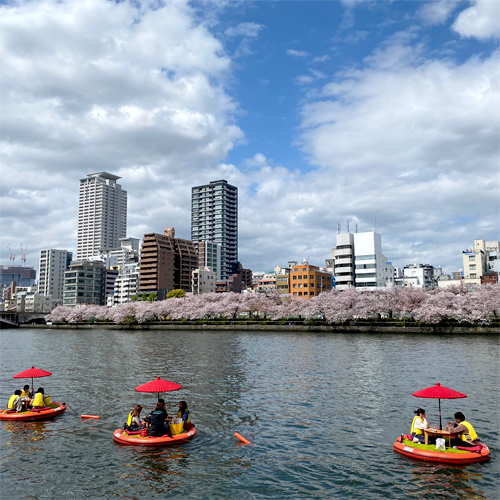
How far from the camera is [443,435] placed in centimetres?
1930

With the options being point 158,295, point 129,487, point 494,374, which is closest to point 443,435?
point 129,487

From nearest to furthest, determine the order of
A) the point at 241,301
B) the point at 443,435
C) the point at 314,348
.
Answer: the point at 443,435
the point at 314,348
the point at 241,301

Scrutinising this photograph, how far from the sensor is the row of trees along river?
87.5m

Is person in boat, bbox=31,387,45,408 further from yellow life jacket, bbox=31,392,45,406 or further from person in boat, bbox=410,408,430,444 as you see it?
person in boat, bbox=410,408,430,444

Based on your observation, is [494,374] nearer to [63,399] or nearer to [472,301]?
[63,399]

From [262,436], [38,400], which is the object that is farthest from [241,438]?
[38,400]

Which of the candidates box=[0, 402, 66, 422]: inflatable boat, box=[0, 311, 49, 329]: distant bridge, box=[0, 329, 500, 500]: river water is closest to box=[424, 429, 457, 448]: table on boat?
box=[0, 329, 500, 500]: river water

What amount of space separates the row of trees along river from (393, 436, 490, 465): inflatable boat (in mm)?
73821

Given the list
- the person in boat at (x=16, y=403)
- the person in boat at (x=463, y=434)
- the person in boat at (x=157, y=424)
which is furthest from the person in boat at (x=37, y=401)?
the person in boat at (x=463, y=434)

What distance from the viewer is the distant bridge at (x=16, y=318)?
169250 millimetres

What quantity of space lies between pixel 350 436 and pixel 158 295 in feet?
589

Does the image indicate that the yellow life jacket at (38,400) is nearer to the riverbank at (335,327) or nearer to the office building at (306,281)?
the riverbank at (335,327)

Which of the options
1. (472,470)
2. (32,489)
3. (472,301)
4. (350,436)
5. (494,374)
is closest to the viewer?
(32,489)

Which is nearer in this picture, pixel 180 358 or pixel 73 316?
pixel 180 358
